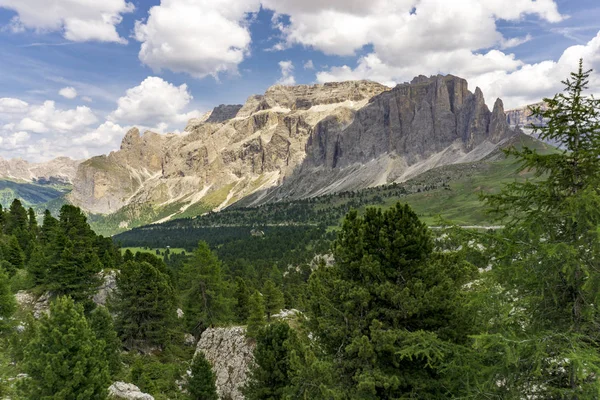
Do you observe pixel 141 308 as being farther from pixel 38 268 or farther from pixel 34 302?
pixel 38 268

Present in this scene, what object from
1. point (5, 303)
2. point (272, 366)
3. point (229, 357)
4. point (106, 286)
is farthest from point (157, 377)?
point (272, 366)

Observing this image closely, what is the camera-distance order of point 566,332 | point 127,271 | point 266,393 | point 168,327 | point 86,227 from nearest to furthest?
point 566,332, point 266,393, point 127,271, point 168,327, point 86,227

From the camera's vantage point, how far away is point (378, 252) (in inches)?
625

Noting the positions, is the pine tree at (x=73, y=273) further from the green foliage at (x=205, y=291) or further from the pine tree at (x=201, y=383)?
the pine tree at (x=201, y=383)

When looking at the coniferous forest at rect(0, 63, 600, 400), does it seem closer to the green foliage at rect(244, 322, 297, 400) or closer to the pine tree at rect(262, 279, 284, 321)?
the green foliage at rect(244, 322, 297, 400)

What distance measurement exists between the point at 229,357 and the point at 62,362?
2291 cm

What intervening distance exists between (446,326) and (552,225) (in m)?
6.54

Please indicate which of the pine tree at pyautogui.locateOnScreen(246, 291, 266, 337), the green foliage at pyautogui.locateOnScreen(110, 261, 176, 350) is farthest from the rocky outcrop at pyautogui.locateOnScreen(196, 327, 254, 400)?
the green foliage at pyautogui.locateOnScreen(110, 261, 176, 350)

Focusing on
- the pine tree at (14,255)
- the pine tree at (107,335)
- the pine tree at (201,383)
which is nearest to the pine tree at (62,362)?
the pine tree at (201,383)

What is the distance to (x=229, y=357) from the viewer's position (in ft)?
123

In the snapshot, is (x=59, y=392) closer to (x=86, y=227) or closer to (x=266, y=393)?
(x=266, y=393)

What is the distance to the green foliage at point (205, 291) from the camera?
4500 cm

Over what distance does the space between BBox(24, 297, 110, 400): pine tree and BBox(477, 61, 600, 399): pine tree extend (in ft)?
58.0

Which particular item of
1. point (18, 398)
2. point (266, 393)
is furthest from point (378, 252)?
point (18, 398)
